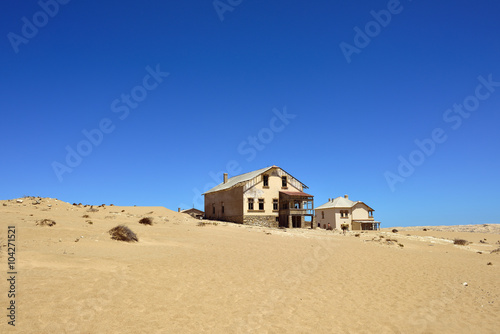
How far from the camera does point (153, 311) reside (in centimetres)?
788

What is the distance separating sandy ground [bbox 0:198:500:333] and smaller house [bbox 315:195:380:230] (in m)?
36.2

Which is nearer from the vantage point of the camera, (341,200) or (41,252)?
(41,252)

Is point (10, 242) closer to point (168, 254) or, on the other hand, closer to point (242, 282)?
point (168, 254)

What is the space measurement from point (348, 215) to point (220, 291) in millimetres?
47495

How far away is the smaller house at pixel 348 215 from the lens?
53312 mm

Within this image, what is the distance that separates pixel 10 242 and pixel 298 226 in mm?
36253

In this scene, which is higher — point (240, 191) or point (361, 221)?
point (240, 191)

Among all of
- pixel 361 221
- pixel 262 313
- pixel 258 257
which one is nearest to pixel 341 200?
pixel 361 221

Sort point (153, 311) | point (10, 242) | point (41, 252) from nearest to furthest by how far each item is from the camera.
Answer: point (153, 311) < point (41, 252) < point (10, 242)

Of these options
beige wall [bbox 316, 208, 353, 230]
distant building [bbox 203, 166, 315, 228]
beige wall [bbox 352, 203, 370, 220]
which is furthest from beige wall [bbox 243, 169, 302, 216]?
beige wall [bbox 352, 203, 370, 220]

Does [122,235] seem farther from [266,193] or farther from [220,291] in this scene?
[266,193]

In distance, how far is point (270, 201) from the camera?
44.7 m

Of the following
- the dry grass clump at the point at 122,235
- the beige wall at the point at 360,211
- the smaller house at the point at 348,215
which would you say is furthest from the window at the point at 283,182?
the dry grass clump at the point at 122,235

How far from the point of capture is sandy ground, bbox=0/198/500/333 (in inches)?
291
